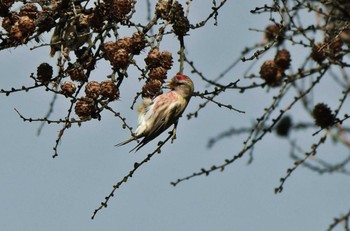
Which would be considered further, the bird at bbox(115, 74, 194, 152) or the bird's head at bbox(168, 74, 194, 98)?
the bird at bbox(115, 74, 194, 152)

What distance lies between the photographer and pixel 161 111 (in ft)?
14.6

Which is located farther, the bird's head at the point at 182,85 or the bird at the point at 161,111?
the bird at the point at 161,111

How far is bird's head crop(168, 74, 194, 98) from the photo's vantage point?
4176 millimetres

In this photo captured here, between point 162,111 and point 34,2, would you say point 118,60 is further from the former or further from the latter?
point 162,111

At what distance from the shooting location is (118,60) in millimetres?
3545

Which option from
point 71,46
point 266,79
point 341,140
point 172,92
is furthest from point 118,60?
point 341,140

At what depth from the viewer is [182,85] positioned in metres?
4.26

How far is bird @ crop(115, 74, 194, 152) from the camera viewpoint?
4321 mm

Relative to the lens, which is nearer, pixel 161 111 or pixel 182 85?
pixel 182 85

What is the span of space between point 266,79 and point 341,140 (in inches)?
39.0

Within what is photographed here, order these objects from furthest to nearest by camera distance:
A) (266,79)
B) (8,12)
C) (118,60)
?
(8,12)
(118,60)
(266,79)

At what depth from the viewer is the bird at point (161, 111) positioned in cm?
432

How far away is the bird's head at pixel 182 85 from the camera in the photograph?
13.7ft

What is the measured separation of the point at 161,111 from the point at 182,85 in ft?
0.92
